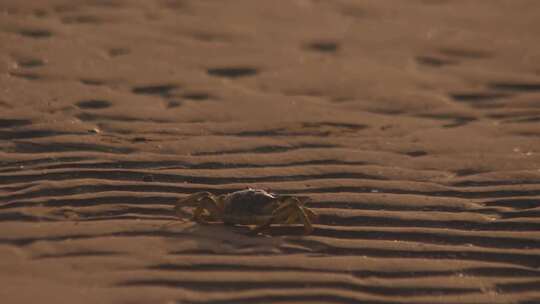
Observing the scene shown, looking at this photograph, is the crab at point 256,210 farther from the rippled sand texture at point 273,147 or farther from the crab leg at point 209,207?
the rippled sand texture at point 273,147

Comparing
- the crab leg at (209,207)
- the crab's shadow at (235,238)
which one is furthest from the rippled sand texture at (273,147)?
the crab leg at (209,207)

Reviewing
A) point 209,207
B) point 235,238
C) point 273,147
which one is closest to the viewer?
point 235,238

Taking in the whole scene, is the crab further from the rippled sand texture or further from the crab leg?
the rippled sand texture

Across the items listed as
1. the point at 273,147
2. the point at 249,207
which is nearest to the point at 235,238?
the point at 249,207

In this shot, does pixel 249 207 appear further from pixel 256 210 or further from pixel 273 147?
pixel 273 147

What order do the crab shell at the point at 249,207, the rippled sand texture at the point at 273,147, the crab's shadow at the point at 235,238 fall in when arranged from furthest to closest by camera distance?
the crab shell at the point at 249,207
the crab's shadow at the point at 235,238
the rippled sand texture at the point at 273,147

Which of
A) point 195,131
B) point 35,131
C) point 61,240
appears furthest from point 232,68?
point 61,240

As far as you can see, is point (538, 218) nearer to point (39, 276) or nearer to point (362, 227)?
point (362, 227)
